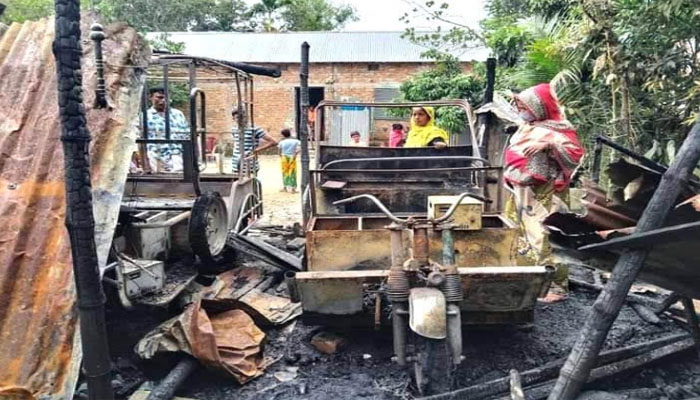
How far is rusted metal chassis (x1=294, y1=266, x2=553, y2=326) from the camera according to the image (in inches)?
144

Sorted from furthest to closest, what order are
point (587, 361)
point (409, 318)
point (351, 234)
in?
point (351, 234), point (409, 318), point (587, 361)

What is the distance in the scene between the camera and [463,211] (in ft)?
13.3

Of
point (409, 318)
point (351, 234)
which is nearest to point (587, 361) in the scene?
point (409, 318)

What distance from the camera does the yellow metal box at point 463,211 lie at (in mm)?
3998

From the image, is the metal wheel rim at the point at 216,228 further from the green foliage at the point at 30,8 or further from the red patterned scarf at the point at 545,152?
the green foliage at the point at 30,8

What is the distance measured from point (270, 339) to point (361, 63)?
17.0m

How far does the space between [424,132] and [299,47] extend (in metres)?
15.5

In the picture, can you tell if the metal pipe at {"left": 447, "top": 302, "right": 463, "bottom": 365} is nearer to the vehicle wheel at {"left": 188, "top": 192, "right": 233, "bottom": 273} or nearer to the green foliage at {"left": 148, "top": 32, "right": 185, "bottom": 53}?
the vehicle wheel at {"left": 188, "top": 192, "right": 233, "bottom": 273}

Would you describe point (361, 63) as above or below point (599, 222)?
above

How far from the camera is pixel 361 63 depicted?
20344 mm

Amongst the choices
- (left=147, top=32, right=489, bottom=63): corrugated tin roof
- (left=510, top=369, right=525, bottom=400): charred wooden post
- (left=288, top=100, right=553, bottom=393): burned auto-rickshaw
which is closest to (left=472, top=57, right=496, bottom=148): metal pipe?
(left=288, top=100, right=553, bottom=393): burned auto-rickshaw

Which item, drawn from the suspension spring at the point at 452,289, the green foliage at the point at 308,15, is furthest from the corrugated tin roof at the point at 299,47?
the suspension spring at the point at 452,289

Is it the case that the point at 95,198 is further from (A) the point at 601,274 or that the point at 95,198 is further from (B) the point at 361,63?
(B) the point at 361,63

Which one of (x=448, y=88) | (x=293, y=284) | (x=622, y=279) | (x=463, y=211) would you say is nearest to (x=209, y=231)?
(x=293, y=284)
